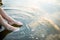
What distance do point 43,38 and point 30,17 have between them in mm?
595

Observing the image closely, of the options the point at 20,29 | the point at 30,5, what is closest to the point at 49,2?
the point at 30,5

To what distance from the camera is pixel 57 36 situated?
1.66 m

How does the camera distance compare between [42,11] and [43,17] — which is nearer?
[43,17]

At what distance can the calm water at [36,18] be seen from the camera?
164cm

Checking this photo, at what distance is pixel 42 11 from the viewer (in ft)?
7.75

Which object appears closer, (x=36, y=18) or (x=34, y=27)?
(x=34, y=27)

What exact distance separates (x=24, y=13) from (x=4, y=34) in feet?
2.21

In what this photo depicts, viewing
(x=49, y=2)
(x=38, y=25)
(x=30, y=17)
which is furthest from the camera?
(x=49, y=2)

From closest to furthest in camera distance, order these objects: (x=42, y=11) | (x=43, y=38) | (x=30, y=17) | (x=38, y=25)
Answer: (x=43, y=38)
(x=38, y=25)
(x=30, y=17)
(x=42, y=11)

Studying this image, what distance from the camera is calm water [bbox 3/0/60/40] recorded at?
1.64 meters

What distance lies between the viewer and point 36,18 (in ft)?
6.88

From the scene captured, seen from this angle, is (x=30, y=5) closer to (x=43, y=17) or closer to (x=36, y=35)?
(x=43, y=17)

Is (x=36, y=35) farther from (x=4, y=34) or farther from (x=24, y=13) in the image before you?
(x=24, y=13)

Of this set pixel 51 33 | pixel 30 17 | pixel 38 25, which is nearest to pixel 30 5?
pixel 30 17
